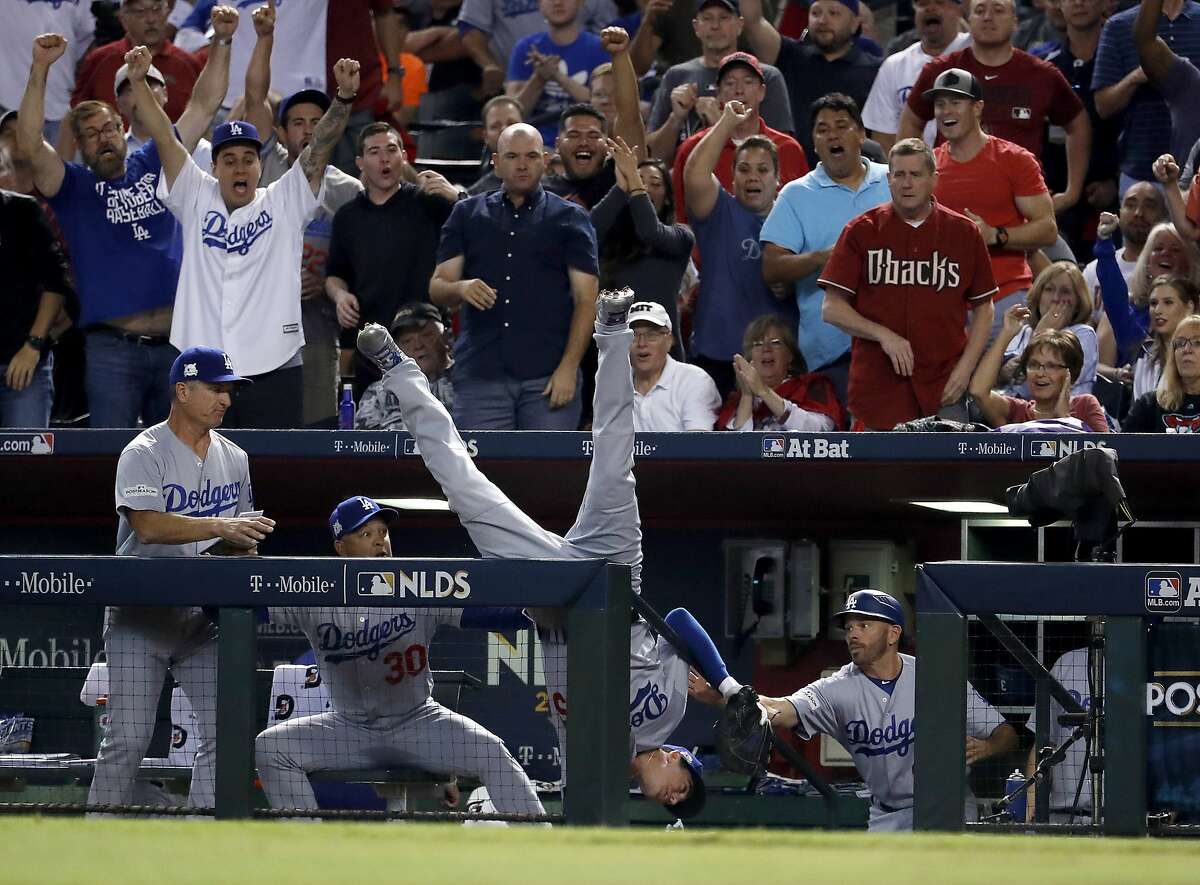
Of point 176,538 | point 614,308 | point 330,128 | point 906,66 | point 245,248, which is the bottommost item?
point 176,538

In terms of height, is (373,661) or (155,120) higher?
(155,120)

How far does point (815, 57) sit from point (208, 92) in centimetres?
362

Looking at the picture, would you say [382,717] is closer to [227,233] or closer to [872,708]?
[872,708]

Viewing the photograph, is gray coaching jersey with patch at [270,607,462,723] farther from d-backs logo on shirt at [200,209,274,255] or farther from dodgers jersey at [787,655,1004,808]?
d-backs logo on shirt at [200,209,274,255]

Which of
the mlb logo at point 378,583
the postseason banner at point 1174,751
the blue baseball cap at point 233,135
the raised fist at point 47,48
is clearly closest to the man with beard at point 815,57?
the blue baseball cap at point 233,135

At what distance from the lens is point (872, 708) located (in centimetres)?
734

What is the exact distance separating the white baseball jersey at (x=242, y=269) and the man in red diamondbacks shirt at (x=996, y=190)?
3.01 meters

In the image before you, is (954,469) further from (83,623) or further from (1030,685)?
(83,623)

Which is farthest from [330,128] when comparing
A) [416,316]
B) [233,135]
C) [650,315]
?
[650,315]

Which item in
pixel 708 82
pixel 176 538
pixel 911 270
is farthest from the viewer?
pixel 708 82

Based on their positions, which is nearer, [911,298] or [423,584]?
[423,584]

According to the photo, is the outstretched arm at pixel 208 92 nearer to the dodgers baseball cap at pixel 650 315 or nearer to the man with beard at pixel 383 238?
the man with beard at pixel 383 238

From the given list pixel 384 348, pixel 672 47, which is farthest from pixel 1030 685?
pixel 672 47

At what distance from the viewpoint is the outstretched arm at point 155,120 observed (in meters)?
8.71
